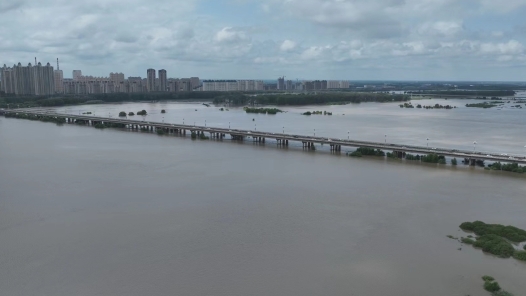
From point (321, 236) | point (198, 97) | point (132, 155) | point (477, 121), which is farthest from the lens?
point (198, 97)

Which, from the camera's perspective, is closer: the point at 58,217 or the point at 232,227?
the point at 232,227

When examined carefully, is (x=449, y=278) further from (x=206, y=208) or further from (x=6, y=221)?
(x=6, y=221)

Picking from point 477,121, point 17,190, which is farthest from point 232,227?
point 477,121

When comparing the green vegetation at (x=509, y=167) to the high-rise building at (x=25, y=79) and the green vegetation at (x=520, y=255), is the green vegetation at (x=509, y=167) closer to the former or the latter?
the green vegetation at (x=520, y=255)

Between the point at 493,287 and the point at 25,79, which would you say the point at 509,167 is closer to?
the point at 493,287

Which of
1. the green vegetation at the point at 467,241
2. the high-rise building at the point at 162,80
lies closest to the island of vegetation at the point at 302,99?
the high-rise building at the point at 162,80

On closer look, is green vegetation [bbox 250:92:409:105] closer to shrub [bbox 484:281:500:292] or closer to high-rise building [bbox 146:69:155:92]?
high-rise building [bbox 146:69:155:92]
